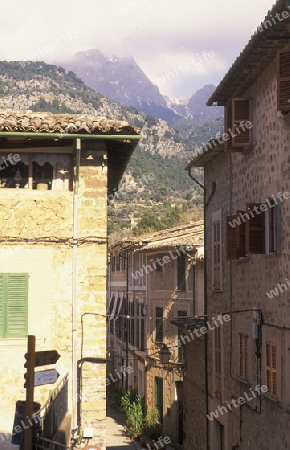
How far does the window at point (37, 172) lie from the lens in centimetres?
1420

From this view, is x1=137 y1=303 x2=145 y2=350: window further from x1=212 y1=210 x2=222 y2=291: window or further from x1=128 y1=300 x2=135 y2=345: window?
x1=212 y1=210 x2=222 y2=291: window

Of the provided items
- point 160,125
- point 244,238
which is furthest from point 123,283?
point 160,125

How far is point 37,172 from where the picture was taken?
Answer: 46.9ft

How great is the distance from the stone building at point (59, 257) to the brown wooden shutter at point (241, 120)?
9.08ft

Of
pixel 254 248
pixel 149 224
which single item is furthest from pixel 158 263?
pixel 149 224

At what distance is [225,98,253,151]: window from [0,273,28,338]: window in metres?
5.41

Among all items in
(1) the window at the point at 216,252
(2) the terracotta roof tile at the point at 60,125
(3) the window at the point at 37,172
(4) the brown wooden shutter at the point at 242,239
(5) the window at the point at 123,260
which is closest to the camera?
(2) the terracotta roof tile at the point at 60,125

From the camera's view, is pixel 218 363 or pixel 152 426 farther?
pixel 152 426

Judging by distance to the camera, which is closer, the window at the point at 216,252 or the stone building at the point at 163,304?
the window at the point at 216,252

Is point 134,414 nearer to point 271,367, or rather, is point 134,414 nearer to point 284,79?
point 271,367

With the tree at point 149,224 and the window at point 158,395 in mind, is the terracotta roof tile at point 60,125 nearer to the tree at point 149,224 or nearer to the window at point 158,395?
the window at point 158,395

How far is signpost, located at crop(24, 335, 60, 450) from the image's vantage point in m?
9.70

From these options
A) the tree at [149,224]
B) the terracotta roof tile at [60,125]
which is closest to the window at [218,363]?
the terracotta roof tile at [60,125]

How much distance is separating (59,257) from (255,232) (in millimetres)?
3786
